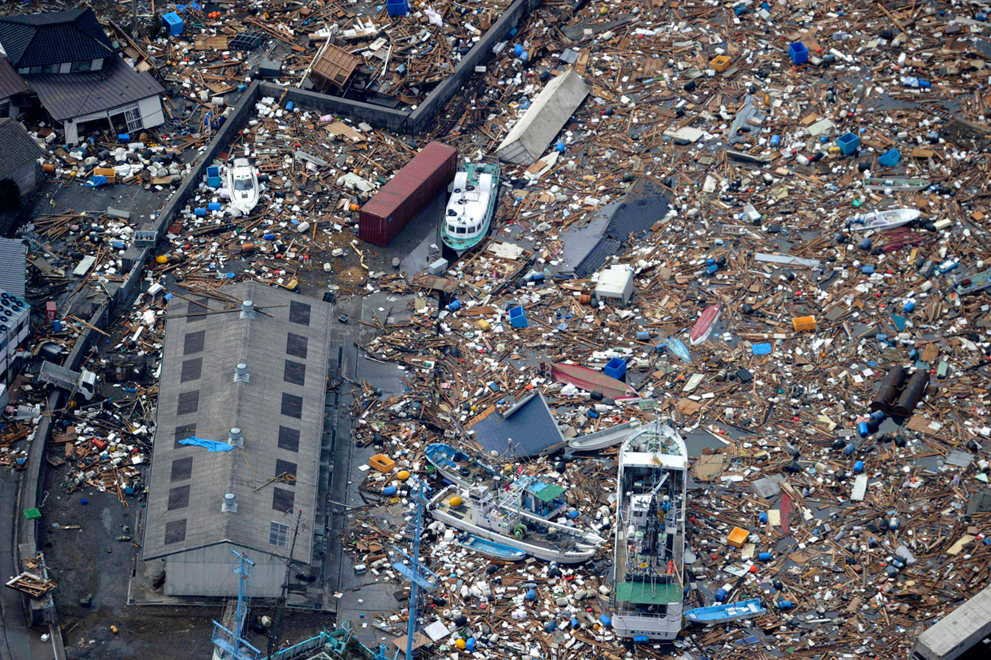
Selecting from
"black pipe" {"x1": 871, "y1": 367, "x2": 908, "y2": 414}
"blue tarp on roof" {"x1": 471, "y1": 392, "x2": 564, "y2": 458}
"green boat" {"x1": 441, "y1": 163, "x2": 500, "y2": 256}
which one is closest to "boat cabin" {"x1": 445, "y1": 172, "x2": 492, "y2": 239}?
"green boat" {"x1": 441, "y1": 163, "x2": 500, "y2": 256}

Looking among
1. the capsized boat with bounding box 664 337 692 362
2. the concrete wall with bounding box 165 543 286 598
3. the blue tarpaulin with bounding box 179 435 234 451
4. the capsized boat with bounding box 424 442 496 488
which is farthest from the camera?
the capsized boat with bounding box 664 337 692 362

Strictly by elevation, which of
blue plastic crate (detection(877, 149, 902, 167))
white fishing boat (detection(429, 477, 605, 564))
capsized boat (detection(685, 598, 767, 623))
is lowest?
capsized boat (detection(685, 598, 767, 623))

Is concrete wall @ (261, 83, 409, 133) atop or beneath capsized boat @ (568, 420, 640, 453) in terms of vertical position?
atop

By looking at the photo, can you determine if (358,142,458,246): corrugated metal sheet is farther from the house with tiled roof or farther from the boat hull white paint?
the boat hull white paint

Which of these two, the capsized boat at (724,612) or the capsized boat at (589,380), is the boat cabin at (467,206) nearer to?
the capsized boat at (589,380)

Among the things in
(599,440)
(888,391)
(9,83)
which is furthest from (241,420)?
(888,391)

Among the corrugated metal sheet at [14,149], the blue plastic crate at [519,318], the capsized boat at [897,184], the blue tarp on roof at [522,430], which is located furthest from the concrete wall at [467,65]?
the capsized boat at [897,184]
